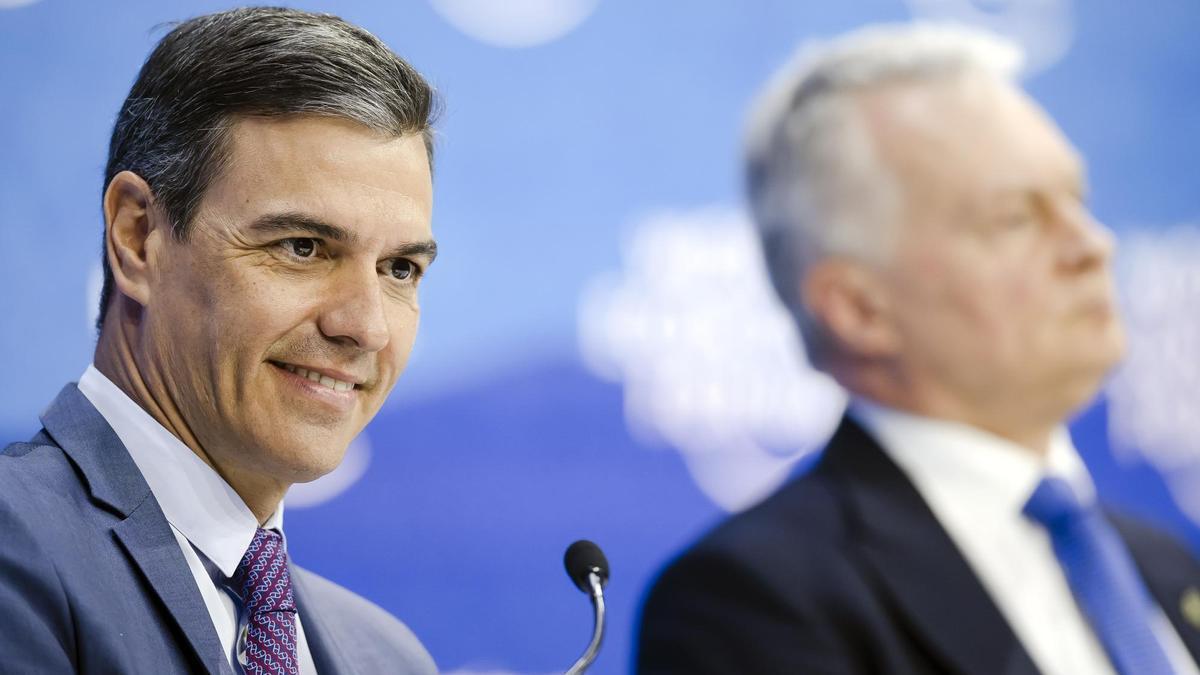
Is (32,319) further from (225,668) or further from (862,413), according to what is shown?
(862,413)

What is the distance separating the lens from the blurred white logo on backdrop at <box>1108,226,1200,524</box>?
2131 mm

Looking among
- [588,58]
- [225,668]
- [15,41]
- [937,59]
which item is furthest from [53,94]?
[937,59]

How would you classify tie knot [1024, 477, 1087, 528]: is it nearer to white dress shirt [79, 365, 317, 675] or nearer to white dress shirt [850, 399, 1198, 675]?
white dress shirt [850, 399, 1198, 675]

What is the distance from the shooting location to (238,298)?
158 cm

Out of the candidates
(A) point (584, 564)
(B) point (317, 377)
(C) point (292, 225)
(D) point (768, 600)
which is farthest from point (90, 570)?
(D) point (768, 600)

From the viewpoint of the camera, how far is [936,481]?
4.00 ft

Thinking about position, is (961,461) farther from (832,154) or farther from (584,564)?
(584,564)

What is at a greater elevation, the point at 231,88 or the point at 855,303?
the point at 231,88

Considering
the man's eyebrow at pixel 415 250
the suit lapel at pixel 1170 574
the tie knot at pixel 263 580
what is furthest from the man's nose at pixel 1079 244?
the tie knot at pixel 263 580

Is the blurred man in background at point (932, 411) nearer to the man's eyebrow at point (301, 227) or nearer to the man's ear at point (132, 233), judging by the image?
the man's eyebrow at point (301, 227)

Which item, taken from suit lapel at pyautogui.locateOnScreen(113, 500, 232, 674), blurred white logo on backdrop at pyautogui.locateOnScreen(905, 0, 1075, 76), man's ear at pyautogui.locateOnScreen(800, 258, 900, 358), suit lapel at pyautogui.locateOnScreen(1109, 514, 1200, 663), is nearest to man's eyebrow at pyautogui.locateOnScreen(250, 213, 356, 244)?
suit lapel at pyautogui.locateOnScreen(113, 500, 232, 674)

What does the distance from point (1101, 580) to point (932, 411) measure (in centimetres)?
22

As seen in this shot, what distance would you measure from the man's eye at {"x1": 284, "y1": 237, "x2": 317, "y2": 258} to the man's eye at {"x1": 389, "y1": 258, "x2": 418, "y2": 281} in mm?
114

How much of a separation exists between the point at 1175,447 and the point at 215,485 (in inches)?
62.4
